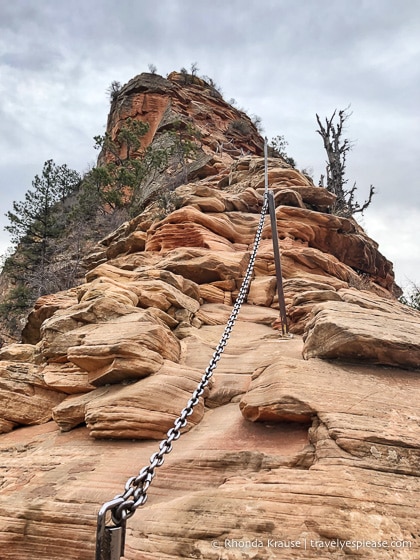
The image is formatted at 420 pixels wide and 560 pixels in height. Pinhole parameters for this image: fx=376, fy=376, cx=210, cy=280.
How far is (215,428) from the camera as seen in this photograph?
13.0 ft

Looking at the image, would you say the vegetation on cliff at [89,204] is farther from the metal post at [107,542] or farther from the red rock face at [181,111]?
the metal post at [107,542]

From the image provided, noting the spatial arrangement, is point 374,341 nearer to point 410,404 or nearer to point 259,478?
point 410,404

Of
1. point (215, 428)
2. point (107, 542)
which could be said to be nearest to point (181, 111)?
point (215, 428)

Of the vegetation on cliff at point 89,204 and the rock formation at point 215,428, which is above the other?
the vegetation on cliff at point 89,204

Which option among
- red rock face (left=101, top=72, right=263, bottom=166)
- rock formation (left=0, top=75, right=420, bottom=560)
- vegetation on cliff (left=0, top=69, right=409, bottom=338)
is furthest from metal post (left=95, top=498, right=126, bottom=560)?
red rock face (left=101, top=72, right=263, bottom=166)

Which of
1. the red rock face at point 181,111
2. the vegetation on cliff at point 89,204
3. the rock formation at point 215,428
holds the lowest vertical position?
the rock formation at point 215,428

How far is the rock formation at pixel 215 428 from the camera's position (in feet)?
8.37

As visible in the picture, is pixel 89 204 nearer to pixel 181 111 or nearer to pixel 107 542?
pixel 181 111

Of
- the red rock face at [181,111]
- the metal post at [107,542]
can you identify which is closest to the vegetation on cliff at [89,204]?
the red rock face at [181,111]

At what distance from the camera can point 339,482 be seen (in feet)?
8.82

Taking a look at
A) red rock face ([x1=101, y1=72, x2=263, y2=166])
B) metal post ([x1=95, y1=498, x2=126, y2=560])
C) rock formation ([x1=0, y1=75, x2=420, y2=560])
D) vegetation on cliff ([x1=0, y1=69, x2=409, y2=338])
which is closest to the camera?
metal post ([x1=95, y1=498, x2=126, y2=560])

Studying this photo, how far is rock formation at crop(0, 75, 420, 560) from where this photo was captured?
2551 millimetres

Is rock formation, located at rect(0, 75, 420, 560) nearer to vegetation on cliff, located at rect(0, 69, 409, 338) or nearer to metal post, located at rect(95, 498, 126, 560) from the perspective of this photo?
metal post, located at rect(95, 498, 126, 560)

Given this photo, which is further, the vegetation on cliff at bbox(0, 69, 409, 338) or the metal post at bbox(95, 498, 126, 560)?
the vegetation on cliff at bbox(0, 69, 409, 338)
